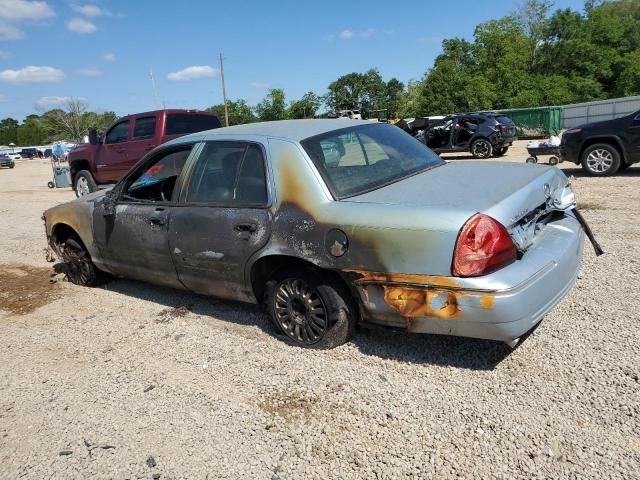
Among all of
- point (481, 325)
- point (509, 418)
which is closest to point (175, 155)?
point (481, 325)

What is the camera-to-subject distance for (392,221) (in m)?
3.04

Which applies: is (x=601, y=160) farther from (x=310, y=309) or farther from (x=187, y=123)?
(x=310, y=309)

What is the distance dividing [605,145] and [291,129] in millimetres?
8566

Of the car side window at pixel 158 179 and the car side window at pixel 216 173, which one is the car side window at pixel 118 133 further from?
the car side window at pixel 216 173

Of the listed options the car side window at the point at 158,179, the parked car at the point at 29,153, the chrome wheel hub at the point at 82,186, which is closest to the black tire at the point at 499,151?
the chrome wheel hub at the point at 82,186

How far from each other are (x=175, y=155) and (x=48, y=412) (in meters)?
2.27

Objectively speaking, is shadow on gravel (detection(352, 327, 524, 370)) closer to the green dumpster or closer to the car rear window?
the car rear window

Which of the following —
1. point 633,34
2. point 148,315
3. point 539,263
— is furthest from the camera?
point 633,34

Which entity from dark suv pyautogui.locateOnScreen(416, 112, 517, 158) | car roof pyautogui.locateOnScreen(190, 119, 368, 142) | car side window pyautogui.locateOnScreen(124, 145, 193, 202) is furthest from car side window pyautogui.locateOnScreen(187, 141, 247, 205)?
dark suv pyautogui.locateOnScreen(416, 112, 517, 158)

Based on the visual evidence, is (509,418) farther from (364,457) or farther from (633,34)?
(633,34)

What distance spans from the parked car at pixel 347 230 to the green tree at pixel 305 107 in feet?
186

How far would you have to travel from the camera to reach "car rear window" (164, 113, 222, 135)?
34.8 ft

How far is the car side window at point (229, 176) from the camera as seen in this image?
3.80m

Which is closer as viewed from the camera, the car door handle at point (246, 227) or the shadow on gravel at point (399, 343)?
the shadow on gravel at point (399, 343)
